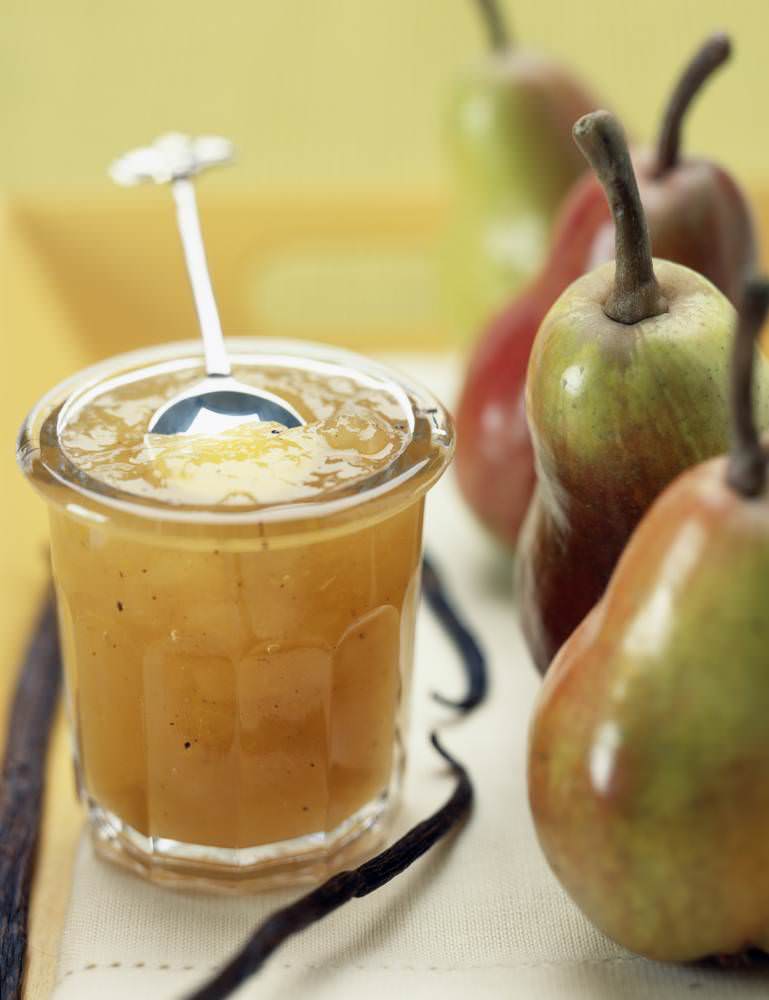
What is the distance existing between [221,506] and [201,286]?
0.58 feet

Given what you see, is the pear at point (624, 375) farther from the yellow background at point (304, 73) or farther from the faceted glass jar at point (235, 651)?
the yellow background at point (304, 73)

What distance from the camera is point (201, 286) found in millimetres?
683

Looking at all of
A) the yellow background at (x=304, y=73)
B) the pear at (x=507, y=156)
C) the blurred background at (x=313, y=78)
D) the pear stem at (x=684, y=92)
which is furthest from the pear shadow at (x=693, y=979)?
the yellow background at (x=304, y=73)

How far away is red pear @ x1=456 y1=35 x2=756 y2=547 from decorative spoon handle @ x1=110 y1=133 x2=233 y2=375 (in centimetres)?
19

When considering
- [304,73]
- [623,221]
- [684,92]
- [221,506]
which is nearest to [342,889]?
[221,506]

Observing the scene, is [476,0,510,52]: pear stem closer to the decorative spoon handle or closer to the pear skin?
the decorative spoon handle

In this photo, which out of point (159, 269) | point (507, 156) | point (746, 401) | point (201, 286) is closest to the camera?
point (746, 401)

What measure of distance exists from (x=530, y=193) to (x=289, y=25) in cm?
93

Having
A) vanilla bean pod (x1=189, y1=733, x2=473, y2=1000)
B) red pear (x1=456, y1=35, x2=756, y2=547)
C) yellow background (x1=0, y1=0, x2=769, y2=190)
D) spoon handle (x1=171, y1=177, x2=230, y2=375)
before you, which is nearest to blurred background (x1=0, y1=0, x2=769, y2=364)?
yellow background (x1=0, y1=0, x2=769, y2=190)

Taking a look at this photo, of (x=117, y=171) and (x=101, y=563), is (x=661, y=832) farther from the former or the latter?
(x=117, y=171)

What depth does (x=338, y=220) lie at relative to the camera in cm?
121

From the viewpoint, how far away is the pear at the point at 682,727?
0.46 metres

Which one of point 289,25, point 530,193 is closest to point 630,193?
point 530,193

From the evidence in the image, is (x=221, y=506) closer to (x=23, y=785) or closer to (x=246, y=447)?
(x=246, y=447)
